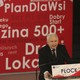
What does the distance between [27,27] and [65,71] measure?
9.80ft

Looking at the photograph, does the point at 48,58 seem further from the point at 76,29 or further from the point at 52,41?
the point at 76,29

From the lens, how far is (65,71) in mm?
3035

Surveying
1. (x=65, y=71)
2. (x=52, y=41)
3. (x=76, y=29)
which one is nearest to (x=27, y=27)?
(x=76, y=29)

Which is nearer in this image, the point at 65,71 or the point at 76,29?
the point at 65,71

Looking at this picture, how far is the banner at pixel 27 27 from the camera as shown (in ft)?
19.0

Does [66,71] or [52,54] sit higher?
[52,54]

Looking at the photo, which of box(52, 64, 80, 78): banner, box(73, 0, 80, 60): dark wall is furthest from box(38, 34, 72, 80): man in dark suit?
box(73, 0, 80, 60): dark wall

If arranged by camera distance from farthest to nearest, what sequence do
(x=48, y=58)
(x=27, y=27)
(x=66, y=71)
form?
(x=27, y=27), (x=48, y=58), (x=66, y=71)

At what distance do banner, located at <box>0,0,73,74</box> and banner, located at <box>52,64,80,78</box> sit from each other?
283cm

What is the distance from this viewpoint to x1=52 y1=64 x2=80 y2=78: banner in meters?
3.01

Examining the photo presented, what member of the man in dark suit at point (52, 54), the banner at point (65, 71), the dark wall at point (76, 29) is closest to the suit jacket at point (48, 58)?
the man in dark suit at point (52, 54)

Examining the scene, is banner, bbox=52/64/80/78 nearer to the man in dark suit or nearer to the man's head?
the man in dark suit

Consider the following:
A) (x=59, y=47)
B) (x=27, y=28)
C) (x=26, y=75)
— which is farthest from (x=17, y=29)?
(x=59, y=47)

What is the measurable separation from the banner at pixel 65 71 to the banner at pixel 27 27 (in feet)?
9.27
